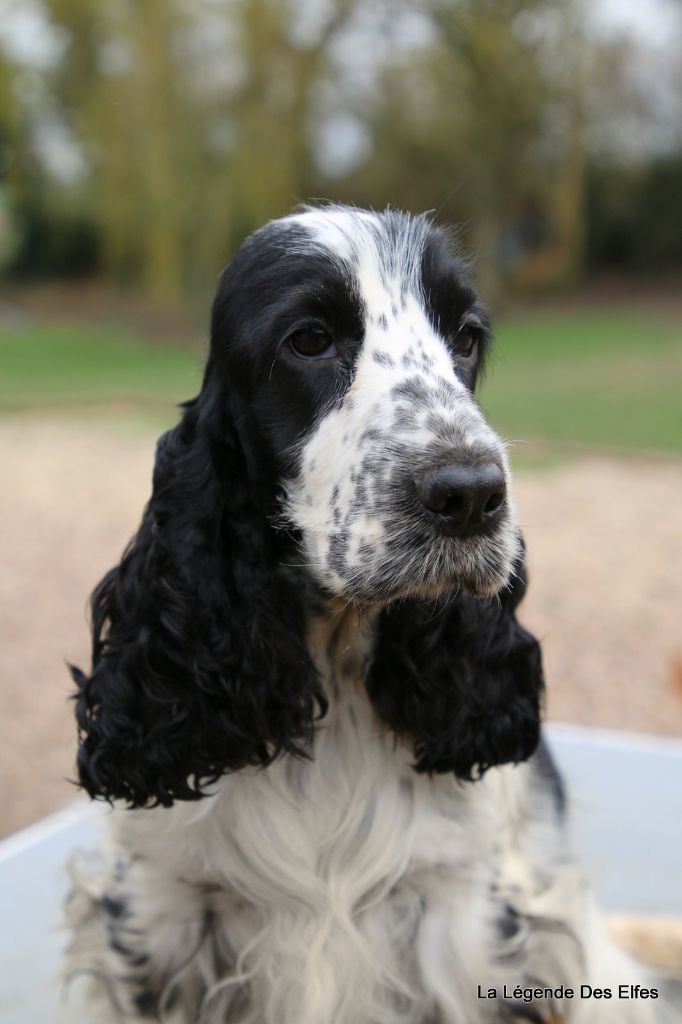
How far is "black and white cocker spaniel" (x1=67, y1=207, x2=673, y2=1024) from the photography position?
75.7 inches

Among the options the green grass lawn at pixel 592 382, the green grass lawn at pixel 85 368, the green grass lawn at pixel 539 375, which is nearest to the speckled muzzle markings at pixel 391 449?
the green grass lawn at pixel 592 382

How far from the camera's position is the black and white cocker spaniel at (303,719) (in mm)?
1922

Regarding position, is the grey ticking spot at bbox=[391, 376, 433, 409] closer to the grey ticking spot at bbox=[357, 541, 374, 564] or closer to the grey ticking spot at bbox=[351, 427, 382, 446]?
the grey ticking spot at bbox=[351, 427, 382, 446]

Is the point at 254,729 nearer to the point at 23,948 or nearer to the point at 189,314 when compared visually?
the point at 23,948

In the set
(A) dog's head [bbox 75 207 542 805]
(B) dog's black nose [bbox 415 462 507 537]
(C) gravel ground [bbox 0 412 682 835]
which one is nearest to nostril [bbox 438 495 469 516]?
(B) dog's black nose [bbox 415 462 507 537]

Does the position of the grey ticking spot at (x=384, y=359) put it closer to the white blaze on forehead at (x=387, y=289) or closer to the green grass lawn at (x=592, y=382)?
the white blaze on forehead at (x=387, y=289)

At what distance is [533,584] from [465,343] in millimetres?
6087

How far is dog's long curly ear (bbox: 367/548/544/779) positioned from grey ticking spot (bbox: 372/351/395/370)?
42cm

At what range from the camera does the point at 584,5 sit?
64.7 ft

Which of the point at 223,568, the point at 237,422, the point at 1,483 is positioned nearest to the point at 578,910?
the point at 223,568

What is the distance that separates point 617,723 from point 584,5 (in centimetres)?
1707

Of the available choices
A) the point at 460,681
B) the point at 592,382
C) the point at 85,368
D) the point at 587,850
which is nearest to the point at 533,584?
the point at 587,850

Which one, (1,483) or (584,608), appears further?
(1,483)

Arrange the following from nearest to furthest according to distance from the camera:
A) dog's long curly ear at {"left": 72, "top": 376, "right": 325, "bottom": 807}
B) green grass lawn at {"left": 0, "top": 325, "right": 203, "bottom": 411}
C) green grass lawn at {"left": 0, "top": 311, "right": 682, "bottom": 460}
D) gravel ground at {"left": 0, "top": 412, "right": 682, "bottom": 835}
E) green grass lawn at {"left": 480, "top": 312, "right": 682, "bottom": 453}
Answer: dog's long curly ear at {"left": 72, "top": 376, "right": 325, "bottom": 807} < gravel ground at {"left": 0, "top": 412, "right": 682, "bottom": 835} < green grass lawn at {"left": 480, "top": 312, "right": 682, "bottom": 453} < green grass lawn at {"left": 0, "top": 311, "right": 682, "bottom": 460} < green grass lawn at {"left": 0, "top": 325, "right": 203, "bottom": 411}
